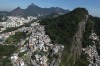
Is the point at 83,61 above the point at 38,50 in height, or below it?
below

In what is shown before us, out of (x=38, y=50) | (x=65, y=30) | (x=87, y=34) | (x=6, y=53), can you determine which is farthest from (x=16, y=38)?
(x=87, y=34)

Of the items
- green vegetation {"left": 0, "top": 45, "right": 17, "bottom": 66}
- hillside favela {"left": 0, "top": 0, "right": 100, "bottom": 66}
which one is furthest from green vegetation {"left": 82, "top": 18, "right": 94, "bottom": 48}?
green vegetation {"left": 0, "top": 45, "right": 17, "bottom": 66}

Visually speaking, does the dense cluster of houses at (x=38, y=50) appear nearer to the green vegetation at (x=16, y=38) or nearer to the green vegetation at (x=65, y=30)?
the green vegetation at (x=65, y=30)

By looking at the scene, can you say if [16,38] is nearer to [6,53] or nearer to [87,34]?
[6,53]

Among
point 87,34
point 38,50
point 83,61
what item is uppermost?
point 87,34

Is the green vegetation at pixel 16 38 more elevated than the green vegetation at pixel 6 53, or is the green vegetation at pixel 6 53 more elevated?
the green vegetation at pixel 16 38

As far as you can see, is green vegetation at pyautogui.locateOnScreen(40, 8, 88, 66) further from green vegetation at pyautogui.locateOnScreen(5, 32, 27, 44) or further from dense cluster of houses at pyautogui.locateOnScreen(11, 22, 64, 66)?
green vegetation at pyautogui.locateOnScreen(5, 32, 27, 44)

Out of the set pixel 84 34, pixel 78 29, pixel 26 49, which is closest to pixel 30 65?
pixel 26 49

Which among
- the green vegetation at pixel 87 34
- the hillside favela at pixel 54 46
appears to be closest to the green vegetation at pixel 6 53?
the hillside favela at pixel 54 46
